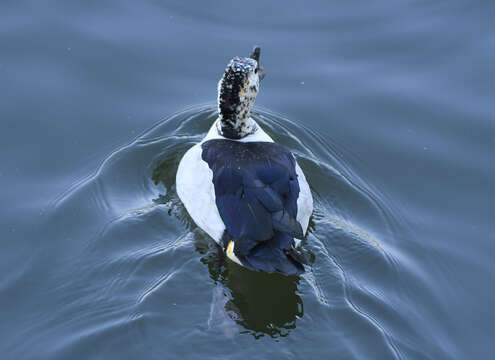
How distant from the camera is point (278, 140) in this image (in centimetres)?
883

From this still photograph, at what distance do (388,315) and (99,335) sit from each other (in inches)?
101

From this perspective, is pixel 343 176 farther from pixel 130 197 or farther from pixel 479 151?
pixel 130 197

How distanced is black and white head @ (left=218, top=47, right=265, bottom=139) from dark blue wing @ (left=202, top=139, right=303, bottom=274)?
59 centimetres

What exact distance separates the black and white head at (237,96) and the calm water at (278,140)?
923 mm

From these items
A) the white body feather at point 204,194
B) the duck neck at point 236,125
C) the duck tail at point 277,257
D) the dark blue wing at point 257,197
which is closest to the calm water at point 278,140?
A: the white body feather at point 204,194

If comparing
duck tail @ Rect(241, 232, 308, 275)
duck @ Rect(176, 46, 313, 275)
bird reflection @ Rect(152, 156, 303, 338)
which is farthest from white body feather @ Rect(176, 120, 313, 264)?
duck tail @ Rect(241, 232, 308, 275)

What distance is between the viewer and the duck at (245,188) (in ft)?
21.0

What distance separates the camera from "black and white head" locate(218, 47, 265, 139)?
300 inches

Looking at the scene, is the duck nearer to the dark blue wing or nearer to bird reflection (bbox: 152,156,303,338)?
the dark blue wing

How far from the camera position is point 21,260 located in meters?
7.03

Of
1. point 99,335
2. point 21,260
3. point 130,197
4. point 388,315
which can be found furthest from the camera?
point 130,197

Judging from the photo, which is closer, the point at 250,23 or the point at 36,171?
the point at 36,171

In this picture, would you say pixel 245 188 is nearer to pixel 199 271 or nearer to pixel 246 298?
pixel 199 271

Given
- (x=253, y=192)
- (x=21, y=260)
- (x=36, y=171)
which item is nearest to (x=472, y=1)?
(x=253, y=192)
